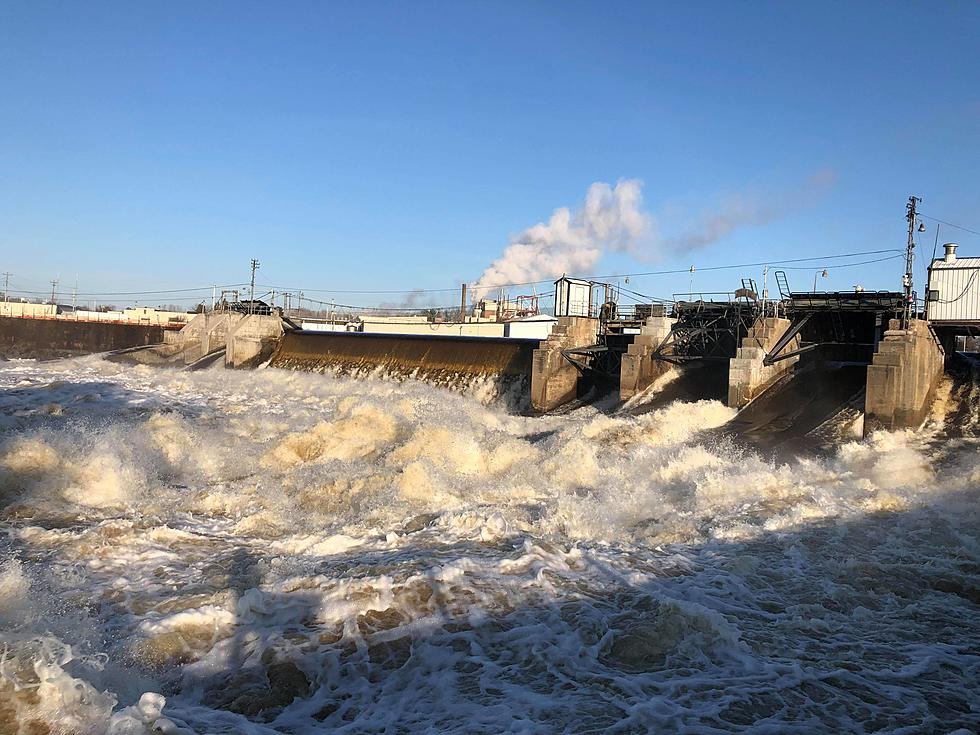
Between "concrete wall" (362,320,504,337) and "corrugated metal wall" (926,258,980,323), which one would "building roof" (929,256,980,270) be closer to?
"corrugated metal wall" (926,258,980,323)

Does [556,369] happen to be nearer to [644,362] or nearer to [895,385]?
[644,362]

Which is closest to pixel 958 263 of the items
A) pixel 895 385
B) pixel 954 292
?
pixel 954 292

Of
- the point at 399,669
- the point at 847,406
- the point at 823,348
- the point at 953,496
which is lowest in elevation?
the point at 399,669

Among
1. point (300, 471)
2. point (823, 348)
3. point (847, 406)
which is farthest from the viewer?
point (823, 348)

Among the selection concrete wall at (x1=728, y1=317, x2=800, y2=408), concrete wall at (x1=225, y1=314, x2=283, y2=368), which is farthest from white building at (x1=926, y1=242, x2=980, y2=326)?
concrete wall at (x1=225, y1=314, x2=283, y2=368)

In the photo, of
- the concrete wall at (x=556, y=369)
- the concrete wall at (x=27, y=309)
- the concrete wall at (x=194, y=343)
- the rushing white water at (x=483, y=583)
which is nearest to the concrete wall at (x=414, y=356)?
the concrete wall at (x=556, y=369)

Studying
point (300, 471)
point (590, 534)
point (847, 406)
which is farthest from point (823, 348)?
point (300, 471)

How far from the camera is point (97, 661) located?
20.3ft

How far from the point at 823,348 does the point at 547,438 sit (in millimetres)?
9358

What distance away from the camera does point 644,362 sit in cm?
2094

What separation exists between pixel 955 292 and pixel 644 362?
7.93 metres

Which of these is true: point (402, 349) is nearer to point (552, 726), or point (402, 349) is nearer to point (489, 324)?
point (489, 324)

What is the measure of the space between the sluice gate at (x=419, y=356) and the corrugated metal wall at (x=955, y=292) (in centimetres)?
1177

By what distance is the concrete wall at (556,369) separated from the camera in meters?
22.2
